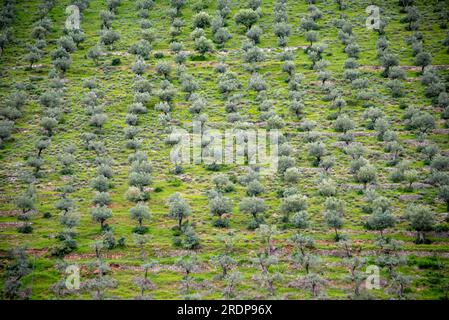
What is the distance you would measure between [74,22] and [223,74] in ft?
178

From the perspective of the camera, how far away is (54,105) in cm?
11950

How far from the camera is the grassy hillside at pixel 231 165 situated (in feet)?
241

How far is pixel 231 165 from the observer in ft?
331

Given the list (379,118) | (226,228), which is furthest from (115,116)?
(379,118)

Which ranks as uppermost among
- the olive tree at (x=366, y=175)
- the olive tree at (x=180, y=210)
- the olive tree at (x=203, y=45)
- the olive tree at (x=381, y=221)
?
the olive tree at (x=203, y=45)

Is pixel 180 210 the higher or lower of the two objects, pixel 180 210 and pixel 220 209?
the lower

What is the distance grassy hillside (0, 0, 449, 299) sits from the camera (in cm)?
Result: 7338

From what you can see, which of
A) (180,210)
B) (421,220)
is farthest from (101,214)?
(421,220)

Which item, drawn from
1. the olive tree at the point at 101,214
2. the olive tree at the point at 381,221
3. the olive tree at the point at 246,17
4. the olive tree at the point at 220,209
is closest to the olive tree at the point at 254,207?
the olive tree at the point at 220,209

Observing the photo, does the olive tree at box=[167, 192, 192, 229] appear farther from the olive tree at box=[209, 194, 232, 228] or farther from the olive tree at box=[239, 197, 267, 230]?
the olive tree at box=[239, 197, 267, 230]

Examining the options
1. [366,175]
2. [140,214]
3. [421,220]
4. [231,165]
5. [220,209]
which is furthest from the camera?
[231,165]

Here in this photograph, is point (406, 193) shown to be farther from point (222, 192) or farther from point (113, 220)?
point (113, 220)

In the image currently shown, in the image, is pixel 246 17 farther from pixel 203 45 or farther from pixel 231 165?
pixel 231 165

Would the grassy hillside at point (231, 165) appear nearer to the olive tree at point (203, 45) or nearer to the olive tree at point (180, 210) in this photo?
the olive tree at point (203, 45)
